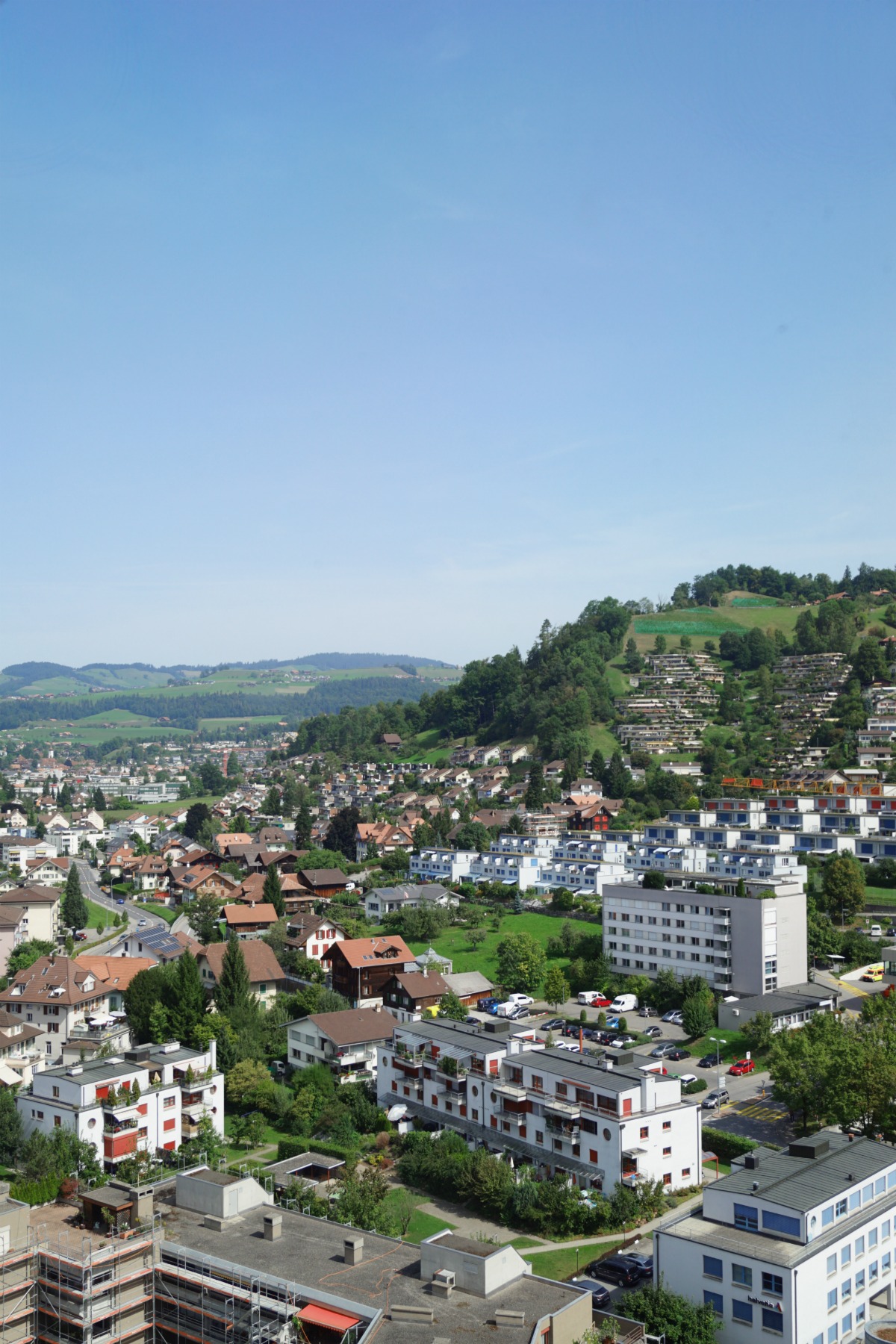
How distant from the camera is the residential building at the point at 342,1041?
33.6 m

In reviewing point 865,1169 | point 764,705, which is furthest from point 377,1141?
point 764,705

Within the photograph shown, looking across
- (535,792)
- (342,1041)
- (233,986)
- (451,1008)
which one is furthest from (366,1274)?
(535,792)

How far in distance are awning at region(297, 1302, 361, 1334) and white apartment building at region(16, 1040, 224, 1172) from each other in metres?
13.0

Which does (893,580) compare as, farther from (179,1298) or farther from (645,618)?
(179,1298)

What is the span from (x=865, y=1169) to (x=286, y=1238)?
9.92 m

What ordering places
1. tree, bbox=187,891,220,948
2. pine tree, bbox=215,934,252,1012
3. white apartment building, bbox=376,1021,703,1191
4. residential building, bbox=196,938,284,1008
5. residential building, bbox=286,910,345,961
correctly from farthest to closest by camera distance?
tree, bbox=187,891,220,948, residential building, bbox=286,910,345,961, residential building, bbox=196,938,284,1008, pine tree, bbox=215,934,252,1012, white apartment building, bbox=376,1021,703,1191

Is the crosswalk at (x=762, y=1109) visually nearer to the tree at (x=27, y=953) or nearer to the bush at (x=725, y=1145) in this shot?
the bush at (x=725, y=1145)

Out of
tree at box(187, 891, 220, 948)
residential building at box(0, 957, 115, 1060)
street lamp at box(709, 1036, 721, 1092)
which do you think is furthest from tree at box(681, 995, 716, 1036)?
tree at box(187, 891, 220, 948)

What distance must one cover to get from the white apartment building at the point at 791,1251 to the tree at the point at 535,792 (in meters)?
52.6

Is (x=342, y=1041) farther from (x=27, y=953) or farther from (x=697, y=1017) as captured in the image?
(x=27, y=953)

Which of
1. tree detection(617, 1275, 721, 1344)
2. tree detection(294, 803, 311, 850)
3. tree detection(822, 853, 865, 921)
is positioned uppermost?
tree detection(822, 853, 865, 921)

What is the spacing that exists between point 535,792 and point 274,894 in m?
24.1

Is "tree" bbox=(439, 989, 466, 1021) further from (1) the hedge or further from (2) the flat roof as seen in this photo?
(2) the flat roof

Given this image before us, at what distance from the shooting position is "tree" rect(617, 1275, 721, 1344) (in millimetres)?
17516
